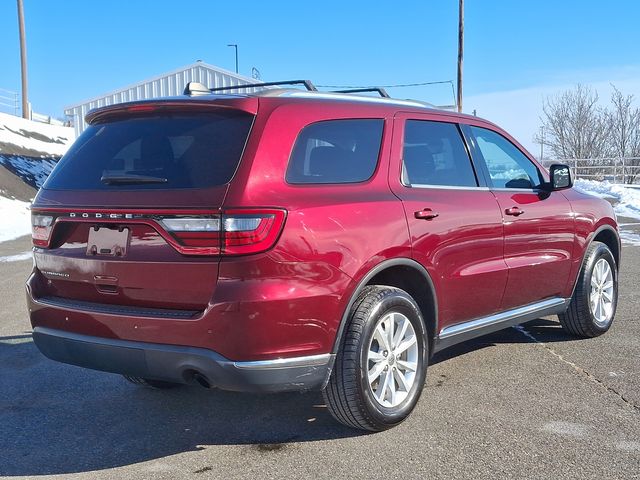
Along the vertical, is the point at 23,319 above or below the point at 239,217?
below

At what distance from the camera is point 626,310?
660 cm

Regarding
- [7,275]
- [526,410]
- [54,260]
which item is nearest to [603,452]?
[526,410]

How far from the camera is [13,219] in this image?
602 inches

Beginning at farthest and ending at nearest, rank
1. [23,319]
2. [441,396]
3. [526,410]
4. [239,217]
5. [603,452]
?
[23,319] < [441,396] < [526,410] < [603,452] < [239,217]

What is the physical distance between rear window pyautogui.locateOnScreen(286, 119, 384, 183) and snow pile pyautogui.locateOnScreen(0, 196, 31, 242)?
11167 mm

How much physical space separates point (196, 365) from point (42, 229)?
1.32 meters

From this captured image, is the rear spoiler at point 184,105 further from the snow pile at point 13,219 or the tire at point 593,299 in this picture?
the snow pile at point 13,219

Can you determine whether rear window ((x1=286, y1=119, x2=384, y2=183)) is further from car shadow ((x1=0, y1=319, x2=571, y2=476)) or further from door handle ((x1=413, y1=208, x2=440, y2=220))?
car shadow ((x1=0, y1=319, x2=571, y2=476))

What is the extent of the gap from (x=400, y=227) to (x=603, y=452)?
5.06 ft

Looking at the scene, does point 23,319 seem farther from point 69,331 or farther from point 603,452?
point 603,452

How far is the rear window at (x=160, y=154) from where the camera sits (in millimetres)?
3215

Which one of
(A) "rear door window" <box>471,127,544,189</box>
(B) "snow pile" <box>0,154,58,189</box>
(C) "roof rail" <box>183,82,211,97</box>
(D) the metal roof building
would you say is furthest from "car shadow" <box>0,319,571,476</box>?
(D) the metal roof building

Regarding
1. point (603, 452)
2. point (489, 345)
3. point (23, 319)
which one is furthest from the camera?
point (23, 319)

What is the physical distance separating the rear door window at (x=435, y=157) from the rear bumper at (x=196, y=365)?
132 centimetres
